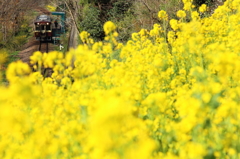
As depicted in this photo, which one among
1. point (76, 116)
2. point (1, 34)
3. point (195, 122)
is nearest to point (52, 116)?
point (76, 116)

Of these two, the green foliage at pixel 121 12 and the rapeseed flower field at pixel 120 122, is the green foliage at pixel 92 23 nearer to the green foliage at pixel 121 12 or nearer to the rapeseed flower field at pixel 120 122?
the green foliage at pixel 121 12

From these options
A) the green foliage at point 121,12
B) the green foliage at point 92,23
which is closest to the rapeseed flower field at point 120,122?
the green foliage at point 121,12

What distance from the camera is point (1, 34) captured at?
25781 mm

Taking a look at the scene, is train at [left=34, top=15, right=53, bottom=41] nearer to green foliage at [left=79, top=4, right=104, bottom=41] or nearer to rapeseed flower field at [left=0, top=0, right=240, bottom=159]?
green foliage at [left=79, top=4, right=104, bottom=41]

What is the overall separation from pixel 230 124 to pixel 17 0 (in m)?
30.3

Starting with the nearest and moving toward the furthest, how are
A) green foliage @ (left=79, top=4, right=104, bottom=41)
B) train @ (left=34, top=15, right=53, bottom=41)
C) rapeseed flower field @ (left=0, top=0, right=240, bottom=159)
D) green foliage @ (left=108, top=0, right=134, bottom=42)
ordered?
rapeseed flower field @ (left=0, top=0, right=240, bottom=159) < green foliage @ (left=108, top=0, right=134, bottom=42) < green foliage @ (left=79, top=4, right=104, bottom=41) < train @ (left=34, top=15, right=53, bottom=41)

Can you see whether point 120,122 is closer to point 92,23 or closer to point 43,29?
point 92,23

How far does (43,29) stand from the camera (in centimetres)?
2683

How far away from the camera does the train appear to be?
2651cm

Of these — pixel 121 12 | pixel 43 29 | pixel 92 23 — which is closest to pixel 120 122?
pixel 92 23

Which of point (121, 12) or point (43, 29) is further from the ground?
point (121, 12)

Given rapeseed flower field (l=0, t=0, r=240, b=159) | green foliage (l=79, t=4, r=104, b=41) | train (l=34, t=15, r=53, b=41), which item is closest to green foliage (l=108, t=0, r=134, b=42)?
green foliage (l=79, t=4, r=104, b=41)

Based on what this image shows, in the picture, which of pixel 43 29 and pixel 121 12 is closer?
pixel 121 12

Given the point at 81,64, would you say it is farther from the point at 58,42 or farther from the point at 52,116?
the point at 58,42
